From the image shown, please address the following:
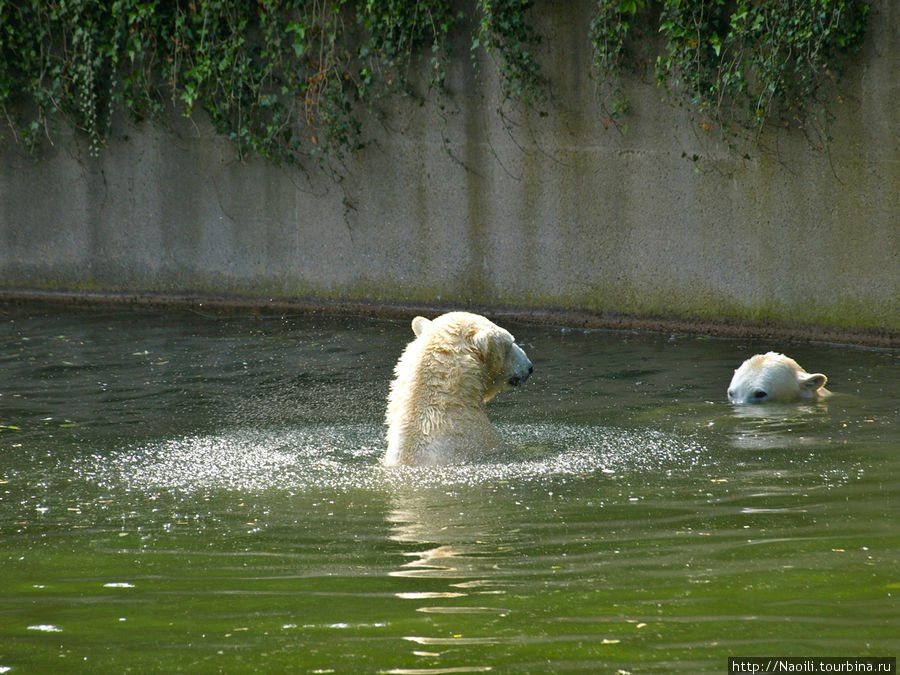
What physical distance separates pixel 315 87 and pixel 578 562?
8.64 meters

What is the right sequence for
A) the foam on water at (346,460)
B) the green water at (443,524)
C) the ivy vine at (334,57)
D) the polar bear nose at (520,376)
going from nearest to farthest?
the green water at (443,524) → the foam on water at (346,460) → the polar bear nose at (520,376) → the ivy vine at (334,57)

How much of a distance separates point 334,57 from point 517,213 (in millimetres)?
2525

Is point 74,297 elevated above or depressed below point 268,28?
below

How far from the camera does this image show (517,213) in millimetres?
11617

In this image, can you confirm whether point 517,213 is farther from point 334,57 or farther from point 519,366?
point 519,366

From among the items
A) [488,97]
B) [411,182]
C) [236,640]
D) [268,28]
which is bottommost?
[236,640]

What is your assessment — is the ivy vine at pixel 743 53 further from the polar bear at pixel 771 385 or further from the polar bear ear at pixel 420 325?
the polar bear ear at pixel 420 325

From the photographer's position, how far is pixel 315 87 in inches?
474

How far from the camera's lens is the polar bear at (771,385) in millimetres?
7875

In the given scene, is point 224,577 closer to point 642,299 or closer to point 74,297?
point 642,299

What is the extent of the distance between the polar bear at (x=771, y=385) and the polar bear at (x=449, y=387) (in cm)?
216

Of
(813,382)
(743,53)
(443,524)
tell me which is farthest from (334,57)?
(443,524)

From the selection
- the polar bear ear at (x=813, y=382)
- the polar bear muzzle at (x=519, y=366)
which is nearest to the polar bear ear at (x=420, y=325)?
the polar bear muzzle at (x=519, y=366)

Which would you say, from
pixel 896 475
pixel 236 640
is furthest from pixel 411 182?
pixel 236 640
